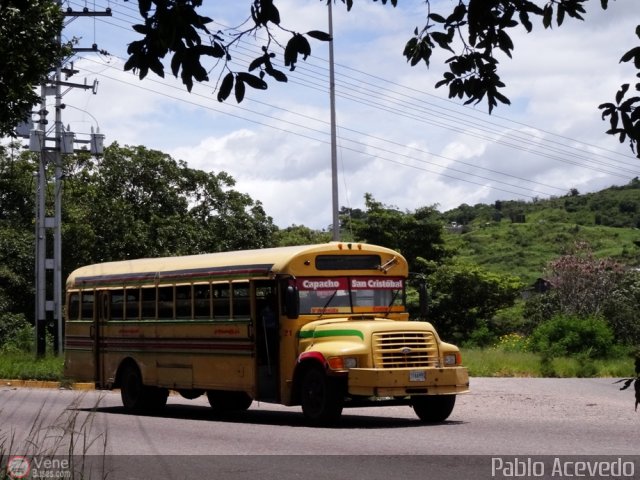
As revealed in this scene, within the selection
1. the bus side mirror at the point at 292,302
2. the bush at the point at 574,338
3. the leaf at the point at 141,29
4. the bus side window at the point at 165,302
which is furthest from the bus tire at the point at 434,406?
the bush at the point at 574,338

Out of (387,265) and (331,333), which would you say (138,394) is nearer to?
(331,333)

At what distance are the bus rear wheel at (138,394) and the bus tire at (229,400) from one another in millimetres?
881

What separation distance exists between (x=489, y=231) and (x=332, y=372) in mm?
79792

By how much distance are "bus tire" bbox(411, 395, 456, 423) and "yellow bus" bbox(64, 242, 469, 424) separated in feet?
0.05

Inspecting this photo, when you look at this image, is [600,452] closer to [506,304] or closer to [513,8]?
[513,8]

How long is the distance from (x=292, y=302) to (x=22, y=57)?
5.35m

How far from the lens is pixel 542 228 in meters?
89.9

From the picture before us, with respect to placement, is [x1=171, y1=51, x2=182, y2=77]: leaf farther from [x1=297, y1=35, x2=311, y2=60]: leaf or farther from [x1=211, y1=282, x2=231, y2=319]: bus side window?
[x1=211, y1=282, x2=231, y2=319]: bus side window

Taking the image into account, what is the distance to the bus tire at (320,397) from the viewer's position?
1502cm

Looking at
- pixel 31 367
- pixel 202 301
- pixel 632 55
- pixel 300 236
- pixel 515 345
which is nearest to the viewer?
pixel 632 55

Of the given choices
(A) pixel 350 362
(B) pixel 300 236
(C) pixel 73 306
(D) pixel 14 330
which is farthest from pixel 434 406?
(B) pixel 300 236

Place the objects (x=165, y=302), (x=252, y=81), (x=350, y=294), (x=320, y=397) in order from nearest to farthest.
Result: (x=252, y=81) < (x=320, y=397) < (x=350, y=294) < (x=165, y=302)

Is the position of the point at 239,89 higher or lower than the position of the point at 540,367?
higher

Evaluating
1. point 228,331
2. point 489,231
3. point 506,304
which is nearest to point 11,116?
point 228,331
